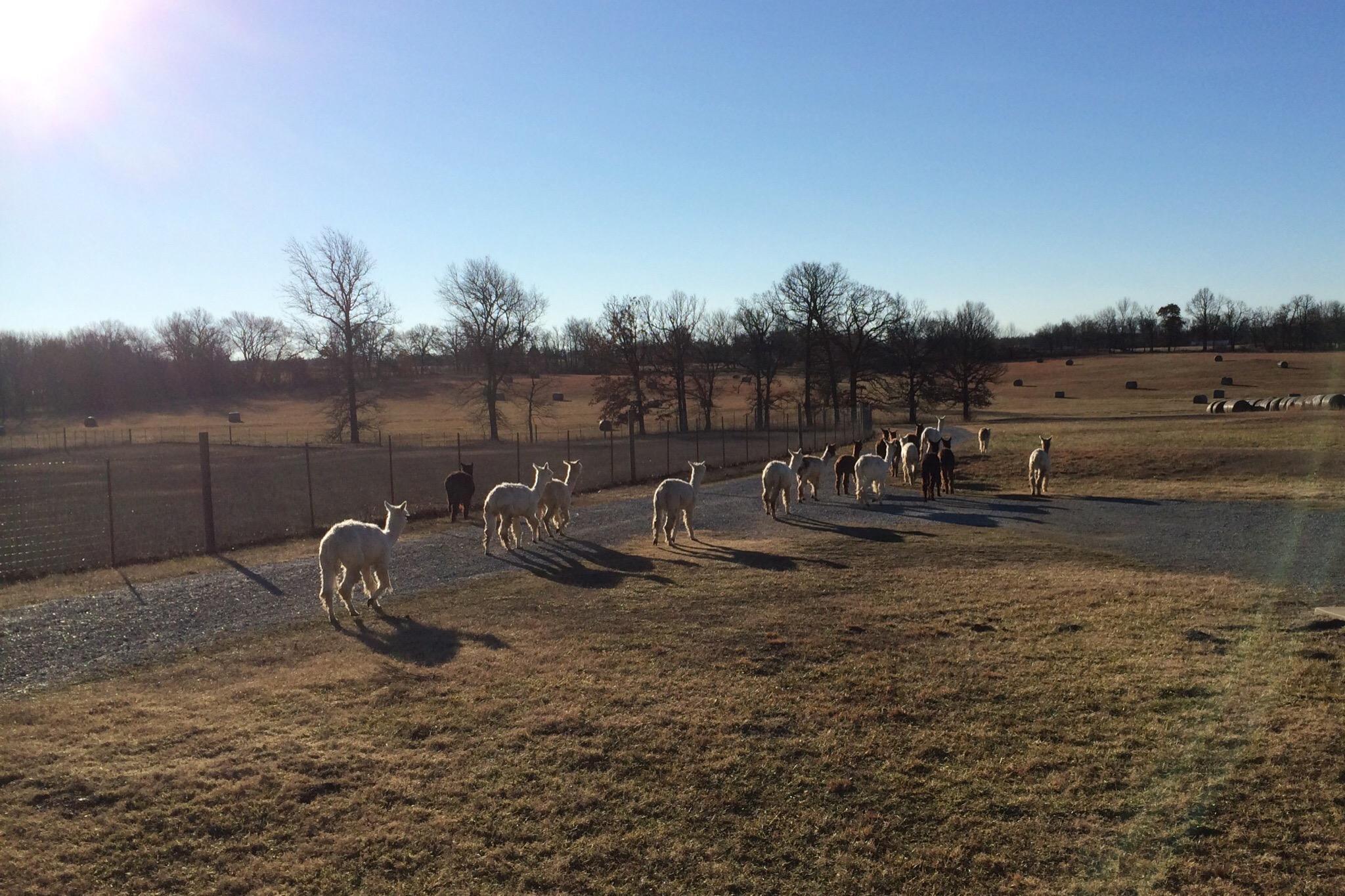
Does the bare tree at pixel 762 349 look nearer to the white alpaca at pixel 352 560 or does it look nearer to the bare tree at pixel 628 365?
the bare tree at pixel 628 365

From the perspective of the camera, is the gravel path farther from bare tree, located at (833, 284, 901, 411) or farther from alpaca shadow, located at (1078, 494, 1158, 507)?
bare tree, located at (833, 284, 901, 411)

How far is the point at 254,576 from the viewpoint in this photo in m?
12.9

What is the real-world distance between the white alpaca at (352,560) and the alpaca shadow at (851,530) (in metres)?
8.37

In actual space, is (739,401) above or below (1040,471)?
above

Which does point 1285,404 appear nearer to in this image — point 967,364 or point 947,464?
point 967,364

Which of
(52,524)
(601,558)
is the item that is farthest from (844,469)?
(52,524)

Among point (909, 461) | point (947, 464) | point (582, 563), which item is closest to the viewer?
point (582, 563)

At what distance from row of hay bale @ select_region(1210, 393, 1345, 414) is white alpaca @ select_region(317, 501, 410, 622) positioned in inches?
2096

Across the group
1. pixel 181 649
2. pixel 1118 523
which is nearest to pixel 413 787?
pixel 181 649

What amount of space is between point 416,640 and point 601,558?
5.25m

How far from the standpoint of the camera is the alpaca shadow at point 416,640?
27.5 feet

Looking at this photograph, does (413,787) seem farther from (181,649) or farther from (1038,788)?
(181,649)

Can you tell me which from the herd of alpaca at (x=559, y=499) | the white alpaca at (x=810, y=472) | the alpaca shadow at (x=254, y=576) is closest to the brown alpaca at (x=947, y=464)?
the herd of alpaca at (x=559, y=499)

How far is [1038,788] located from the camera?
5438 millimetres
